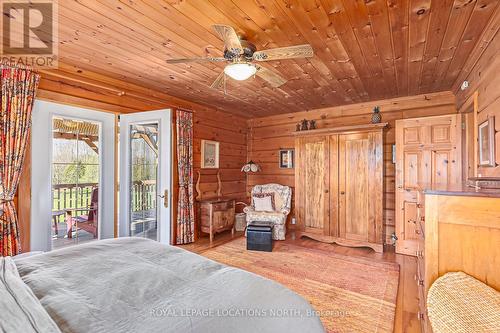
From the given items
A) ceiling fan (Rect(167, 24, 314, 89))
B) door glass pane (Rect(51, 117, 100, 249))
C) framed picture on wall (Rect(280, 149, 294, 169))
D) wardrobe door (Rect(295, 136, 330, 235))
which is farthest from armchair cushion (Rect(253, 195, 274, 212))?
ceiling fan (Rect(167, 24, 314, 89))

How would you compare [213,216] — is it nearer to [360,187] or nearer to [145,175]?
[145,175]

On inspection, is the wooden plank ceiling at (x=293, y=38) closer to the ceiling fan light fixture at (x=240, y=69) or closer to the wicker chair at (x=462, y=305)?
the ceiling fan light fixture at (x=240, y=69)

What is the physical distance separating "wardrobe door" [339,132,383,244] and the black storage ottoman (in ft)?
4.15

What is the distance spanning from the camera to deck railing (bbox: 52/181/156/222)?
2.96 metres

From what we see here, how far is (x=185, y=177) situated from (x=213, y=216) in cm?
84

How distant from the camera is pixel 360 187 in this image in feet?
13.2

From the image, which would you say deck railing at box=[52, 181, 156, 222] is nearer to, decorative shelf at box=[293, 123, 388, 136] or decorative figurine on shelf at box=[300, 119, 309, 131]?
decorative shelf at box=[293, 123, 388, 136]

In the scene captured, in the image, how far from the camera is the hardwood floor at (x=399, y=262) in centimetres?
214

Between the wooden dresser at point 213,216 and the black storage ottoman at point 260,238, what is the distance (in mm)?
725

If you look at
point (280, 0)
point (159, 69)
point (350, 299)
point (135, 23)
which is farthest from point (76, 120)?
point (350, 299)

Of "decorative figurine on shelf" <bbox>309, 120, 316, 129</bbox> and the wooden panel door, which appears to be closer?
the wooden panel door

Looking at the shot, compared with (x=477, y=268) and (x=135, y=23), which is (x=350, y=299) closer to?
(x=477, y=268)

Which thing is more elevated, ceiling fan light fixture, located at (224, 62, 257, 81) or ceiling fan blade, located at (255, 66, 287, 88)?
ceiling fan blade, located at (255, 66, 287, 88)

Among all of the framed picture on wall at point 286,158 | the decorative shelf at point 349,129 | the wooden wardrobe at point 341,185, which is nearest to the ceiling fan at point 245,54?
the decorative shelf at point 349,129
